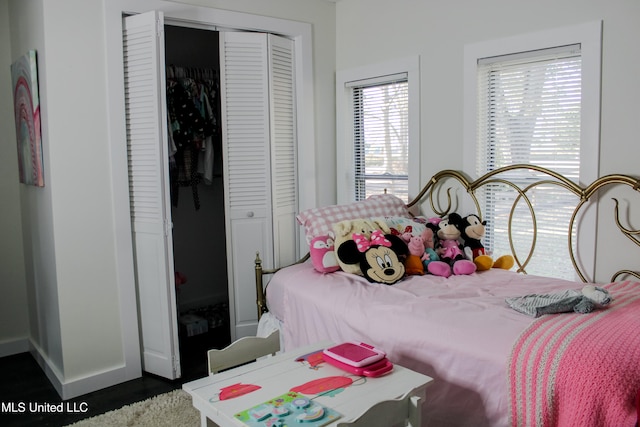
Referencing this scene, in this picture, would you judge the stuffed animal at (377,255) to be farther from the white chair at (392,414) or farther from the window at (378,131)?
the white chair at (392,414)

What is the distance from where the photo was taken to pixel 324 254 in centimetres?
302

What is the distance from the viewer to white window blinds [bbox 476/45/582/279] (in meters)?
2.78

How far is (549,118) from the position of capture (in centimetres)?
286

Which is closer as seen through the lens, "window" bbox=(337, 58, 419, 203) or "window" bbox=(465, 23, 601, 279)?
"window" bbox=(465, 23, 601, 279)

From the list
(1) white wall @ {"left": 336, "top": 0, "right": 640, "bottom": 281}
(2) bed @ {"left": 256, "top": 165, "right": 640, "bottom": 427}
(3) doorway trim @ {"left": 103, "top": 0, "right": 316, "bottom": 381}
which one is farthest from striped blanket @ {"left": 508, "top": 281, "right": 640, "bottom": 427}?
(3) doorway trim @ {"left": 103, "top": 0, "right": 316, "bottom": 381}

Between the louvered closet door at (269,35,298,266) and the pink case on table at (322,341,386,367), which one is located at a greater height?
the louvered closet door at (269,35,298,266)

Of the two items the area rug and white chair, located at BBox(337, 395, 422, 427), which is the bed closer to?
white chair, located at BBox(337, 395, 422, 427)

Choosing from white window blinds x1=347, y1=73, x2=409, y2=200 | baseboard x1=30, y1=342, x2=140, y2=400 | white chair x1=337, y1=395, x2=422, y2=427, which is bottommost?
baseboard x1=30, y1=342, x2=140, y2=400

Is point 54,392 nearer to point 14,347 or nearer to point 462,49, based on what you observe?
point 14,347

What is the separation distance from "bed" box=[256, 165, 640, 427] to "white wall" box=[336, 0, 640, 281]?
0.37ft

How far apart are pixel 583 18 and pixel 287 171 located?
6.58 ft


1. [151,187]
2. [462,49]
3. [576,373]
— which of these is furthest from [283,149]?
[576,373]

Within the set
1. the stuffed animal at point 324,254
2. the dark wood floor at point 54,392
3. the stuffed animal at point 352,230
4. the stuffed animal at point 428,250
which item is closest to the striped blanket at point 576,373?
the stuffed animal at point 428,250

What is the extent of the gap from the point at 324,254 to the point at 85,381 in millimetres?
1539
